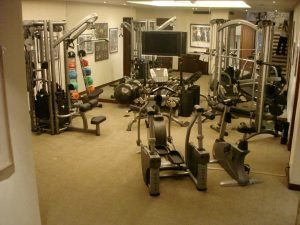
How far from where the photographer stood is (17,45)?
2496mm

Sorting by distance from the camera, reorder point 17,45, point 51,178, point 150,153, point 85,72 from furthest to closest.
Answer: point 85,72, point 51,178, point 150,153, point 17,45

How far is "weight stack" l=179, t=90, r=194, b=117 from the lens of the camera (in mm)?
6902

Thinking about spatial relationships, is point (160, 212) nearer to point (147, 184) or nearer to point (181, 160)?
point (147, 184)

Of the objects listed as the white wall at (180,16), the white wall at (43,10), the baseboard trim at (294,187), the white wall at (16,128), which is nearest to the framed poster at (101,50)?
the white wall at (43,10)

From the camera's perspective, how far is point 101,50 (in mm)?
9180

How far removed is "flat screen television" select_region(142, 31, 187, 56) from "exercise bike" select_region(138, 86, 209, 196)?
2.98 m

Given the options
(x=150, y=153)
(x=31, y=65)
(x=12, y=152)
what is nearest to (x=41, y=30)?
(x=31, y=65)

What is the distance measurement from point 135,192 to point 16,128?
177 cm

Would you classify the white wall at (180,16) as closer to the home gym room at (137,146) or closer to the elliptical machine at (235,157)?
the home gym room at (137,146)

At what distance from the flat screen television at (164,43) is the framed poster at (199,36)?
15.1ft

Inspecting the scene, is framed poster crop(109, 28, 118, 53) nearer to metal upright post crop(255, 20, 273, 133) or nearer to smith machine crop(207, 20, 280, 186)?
smith machine crop(207, 20, 280, 186)

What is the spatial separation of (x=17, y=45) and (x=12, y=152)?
78 cm

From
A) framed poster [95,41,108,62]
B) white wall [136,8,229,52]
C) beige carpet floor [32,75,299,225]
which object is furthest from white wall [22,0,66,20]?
white wall [136,8,229,52]

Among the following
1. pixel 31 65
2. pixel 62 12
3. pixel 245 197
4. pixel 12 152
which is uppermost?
pixel 62 12
